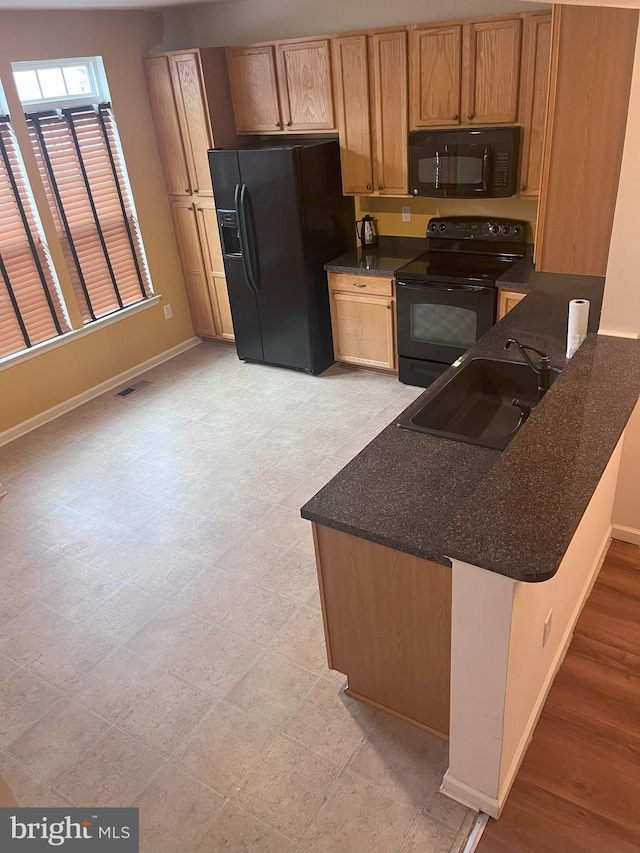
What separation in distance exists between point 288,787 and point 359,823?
0.86 ft

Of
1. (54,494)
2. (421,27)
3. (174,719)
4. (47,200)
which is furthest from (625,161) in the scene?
(47,200)

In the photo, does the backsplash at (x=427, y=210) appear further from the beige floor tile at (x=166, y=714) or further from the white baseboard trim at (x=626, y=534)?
the beige floor tile at (x=166, y=714)

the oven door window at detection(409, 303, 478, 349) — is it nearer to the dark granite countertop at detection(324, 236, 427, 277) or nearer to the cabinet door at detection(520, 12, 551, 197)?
the dark granite countertop at detection(324, 236, 427, 277)

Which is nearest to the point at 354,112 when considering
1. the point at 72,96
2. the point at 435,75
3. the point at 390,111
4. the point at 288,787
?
the point at 390,111

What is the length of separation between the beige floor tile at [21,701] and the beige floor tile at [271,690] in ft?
2.40

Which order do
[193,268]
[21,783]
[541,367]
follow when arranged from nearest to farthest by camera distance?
1. [21,783]
2. [541,367]
3. [193,268]

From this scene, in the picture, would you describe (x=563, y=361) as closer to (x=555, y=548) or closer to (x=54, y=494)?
(x=555, y=548)

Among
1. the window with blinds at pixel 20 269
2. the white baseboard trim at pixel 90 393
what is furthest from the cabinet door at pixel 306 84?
the white baseboard trim at pixel 90 393

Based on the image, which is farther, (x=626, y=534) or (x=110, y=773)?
(x=626, y=534)

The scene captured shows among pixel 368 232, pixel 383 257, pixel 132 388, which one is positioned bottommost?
pixel 132 388

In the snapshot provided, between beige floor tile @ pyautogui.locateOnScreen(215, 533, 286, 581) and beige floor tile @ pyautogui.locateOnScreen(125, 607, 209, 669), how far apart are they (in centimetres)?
33

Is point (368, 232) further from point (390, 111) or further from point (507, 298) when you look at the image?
point (507, 298)

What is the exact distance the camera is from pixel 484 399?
2779 millimetres

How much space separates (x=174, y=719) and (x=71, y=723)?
398 mm
